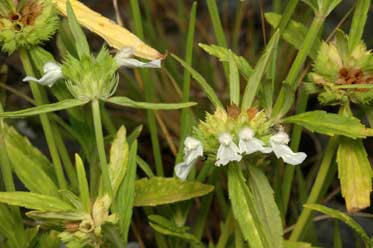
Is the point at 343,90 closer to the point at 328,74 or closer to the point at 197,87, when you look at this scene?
the point at 328,74

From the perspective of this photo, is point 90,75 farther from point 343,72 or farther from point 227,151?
point 343,72

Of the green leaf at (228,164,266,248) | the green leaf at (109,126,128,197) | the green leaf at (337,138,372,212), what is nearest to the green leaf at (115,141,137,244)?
the green leaf at (109,126,128,197)

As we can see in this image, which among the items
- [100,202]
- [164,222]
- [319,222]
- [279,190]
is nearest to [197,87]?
[319,222]

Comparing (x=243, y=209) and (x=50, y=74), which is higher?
(x=50, y=74)

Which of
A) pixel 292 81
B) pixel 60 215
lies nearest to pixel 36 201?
pixel 60 215

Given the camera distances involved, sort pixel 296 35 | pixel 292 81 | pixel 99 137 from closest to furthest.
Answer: pixel 99 137 < pixel 292 81 < pixel 296 35
